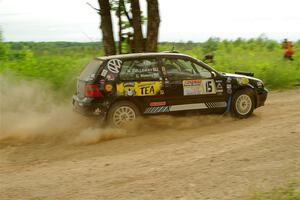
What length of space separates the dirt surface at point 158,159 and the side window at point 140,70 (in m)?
0.93

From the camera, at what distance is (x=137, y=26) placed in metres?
14.5

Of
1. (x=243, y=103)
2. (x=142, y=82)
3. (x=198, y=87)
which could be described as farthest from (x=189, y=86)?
(x=243, y=103)

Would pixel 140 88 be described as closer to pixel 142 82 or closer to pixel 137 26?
pixel 142 82

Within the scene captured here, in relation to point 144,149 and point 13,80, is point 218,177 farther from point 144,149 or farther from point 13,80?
point 13,80

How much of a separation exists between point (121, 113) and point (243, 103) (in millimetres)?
2884

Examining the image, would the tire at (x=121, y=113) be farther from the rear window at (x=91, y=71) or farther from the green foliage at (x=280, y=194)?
the green foliage at (x=280, y=194)

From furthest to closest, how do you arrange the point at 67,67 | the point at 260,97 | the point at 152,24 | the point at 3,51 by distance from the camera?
the point at 3,51, the point at 67,67, the point at 152,24, the point at 260,97

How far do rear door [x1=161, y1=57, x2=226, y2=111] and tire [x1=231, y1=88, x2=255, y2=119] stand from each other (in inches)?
15.4

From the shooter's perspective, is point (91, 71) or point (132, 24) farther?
point (132, 24)

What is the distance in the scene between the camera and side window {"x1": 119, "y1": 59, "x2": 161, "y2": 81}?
33.6 ft

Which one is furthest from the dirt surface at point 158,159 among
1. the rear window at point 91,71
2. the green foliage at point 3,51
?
the green foliage at point 3,51

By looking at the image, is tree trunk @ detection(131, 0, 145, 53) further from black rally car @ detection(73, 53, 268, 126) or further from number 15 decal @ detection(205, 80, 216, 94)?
number 15 decal @ detection(205, 80, 216, 94)

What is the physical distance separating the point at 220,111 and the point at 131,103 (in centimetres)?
209

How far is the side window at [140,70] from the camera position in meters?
10.2
